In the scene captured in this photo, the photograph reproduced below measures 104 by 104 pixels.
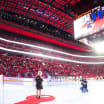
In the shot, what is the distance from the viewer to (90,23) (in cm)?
422

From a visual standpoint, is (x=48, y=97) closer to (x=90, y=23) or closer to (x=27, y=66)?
(x=90, y=23)

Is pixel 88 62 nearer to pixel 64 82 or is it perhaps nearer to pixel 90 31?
pixel 64 82

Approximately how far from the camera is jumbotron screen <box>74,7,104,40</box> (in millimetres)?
3889

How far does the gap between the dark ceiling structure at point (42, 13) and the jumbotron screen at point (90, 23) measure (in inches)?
105

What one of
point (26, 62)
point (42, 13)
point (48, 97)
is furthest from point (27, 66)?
point (48, 97)

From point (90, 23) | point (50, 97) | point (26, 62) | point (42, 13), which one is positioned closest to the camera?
point (90, 23)

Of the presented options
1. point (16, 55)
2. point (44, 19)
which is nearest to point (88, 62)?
point (44, 19)

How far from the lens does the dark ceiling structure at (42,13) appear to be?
9.59m

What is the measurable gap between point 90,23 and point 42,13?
8320mm

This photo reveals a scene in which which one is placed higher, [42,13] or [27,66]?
[42,13]

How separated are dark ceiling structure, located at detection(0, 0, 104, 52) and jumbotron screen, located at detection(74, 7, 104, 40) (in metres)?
2.68

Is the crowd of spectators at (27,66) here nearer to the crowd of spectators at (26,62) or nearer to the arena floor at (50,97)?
the crowd of spectators at (26,62)

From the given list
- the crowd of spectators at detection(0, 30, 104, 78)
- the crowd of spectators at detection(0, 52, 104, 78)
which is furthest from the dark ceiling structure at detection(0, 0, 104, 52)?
the crowd of spectators at detection(0, 52, 104, 78)

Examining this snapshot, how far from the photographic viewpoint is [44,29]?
13.4 meters
